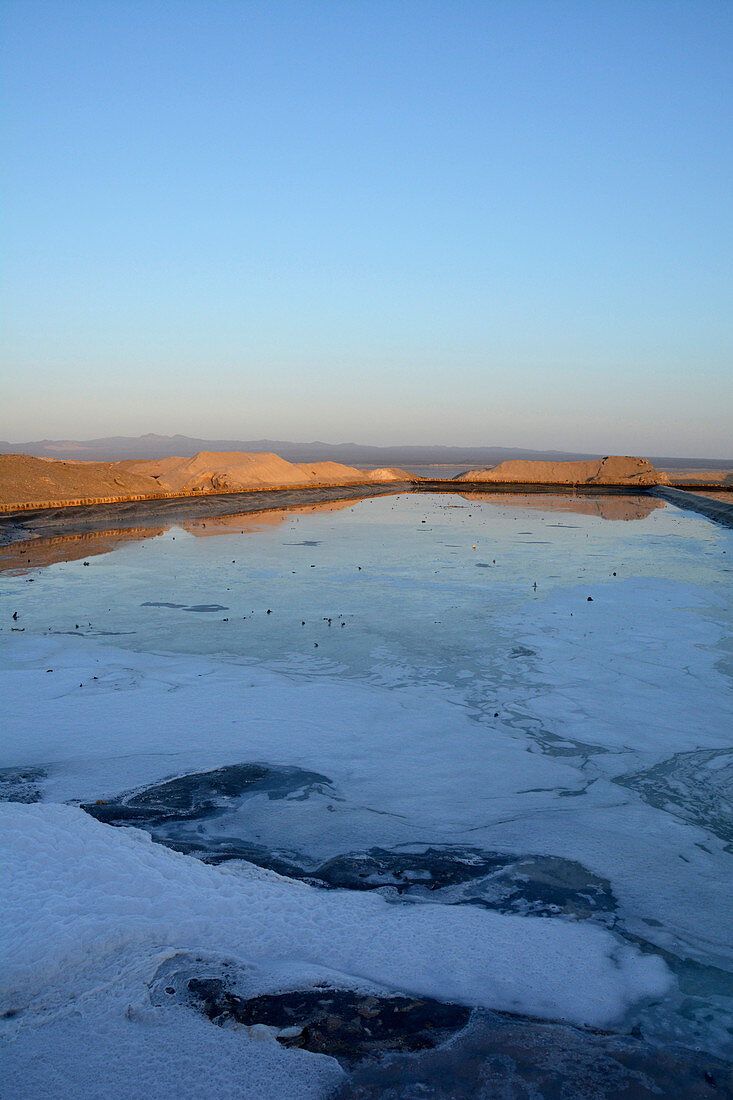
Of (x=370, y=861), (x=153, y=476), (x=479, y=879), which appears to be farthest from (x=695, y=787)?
(x=153, y=476)

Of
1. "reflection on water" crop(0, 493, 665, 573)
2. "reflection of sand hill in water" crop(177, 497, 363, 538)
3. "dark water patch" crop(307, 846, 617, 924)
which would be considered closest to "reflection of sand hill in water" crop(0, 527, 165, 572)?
"reflection on water" crop(0, 493, 665, 573)

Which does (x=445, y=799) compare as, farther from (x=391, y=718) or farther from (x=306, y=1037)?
(x=306, y=1037)

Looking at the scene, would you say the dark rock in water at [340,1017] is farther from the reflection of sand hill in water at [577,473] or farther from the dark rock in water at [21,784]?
the reflection of sand hill in water at [577,473]

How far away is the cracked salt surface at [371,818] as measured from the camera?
224cm

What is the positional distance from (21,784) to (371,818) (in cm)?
176

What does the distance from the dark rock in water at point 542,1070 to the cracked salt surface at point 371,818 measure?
3.3 inches

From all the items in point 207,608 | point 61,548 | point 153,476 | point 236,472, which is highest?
point 236,472

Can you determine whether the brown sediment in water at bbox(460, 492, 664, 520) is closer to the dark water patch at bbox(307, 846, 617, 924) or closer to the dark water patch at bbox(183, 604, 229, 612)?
the dark water patch at bbox(183, 604, 229, 612)

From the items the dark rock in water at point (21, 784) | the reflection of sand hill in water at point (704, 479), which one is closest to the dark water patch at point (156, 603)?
the dark rock in water at point (21, 784)

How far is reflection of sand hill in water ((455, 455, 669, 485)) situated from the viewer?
45875 millimetres

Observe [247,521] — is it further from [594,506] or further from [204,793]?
[204,793]

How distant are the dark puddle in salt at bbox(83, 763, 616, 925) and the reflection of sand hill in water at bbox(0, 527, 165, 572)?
7988mm

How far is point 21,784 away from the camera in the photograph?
142 inches

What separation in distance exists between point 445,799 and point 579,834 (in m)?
0.66
